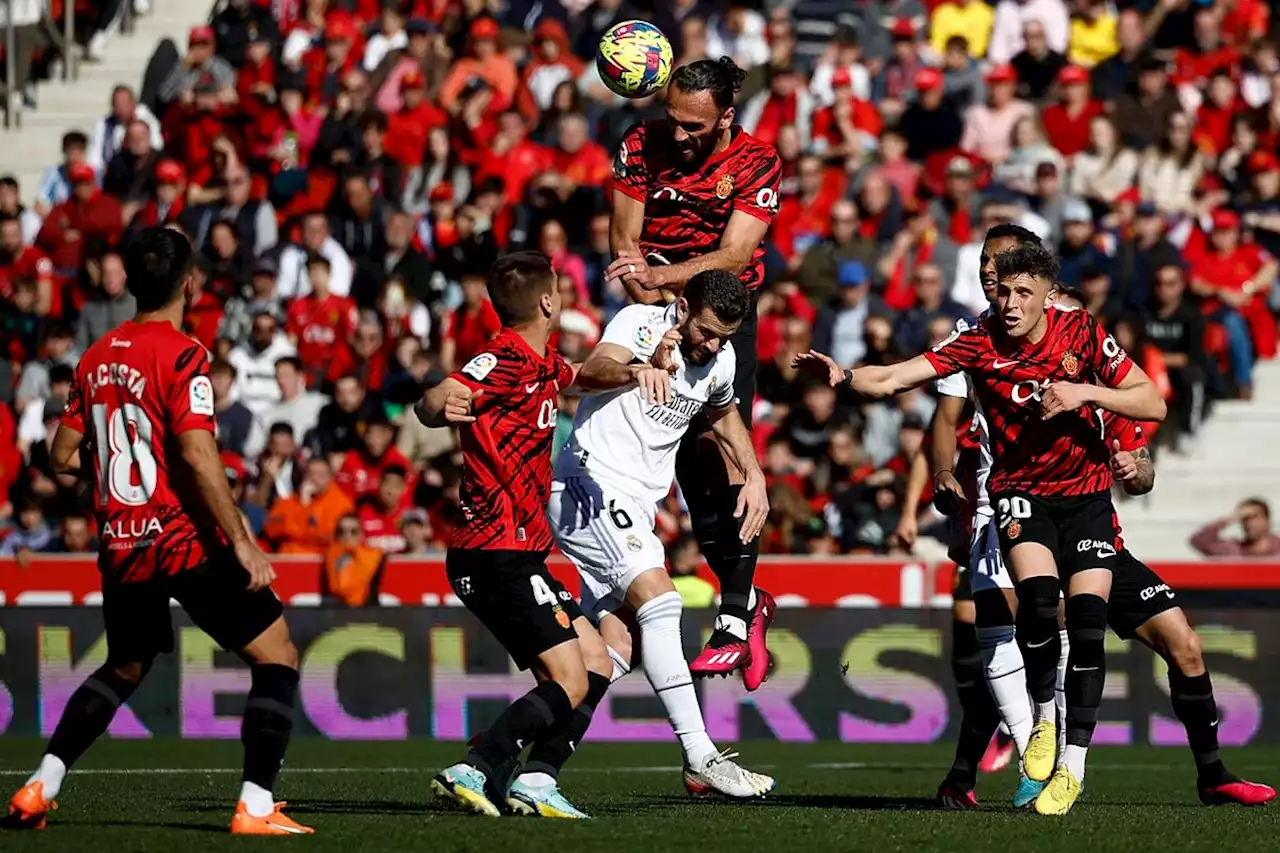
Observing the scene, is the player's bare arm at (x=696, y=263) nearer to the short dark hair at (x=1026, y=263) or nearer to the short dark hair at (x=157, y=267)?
the short dark hair at (x=1026, y=263)

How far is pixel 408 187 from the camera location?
21719mm

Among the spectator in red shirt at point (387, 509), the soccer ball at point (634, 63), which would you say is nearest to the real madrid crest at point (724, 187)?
the soccer ball at point (634, 63)

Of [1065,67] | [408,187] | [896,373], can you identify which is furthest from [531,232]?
[896,373]

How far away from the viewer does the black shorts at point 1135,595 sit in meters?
10.2

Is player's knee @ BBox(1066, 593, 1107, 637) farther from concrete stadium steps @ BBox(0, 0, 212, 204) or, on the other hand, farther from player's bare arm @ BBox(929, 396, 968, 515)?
concrete stadium steps @ BBox(0, 0, 212, 204)

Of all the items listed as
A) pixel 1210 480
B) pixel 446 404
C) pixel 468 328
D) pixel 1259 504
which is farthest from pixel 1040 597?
pixel 468 328

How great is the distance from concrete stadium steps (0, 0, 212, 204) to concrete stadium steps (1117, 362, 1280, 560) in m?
12.6

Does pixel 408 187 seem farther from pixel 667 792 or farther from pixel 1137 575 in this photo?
pixel 1137 575

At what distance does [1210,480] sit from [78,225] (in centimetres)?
1147

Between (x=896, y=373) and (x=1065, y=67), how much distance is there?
39.0 feet

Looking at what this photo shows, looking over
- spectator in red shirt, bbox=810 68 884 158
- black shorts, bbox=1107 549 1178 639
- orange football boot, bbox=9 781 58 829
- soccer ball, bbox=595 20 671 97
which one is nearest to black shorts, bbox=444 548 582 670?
orange football boot, bbox=9 781 58 829

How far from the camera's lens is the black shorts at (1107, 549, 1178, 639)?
10172 mm

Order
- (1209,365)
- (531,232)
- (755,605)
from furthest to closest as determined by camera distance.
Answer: (531,232) < (1209,365) < (755,605)

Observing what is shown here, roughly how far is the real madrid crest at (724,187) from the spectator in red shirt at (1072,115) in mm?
10316
